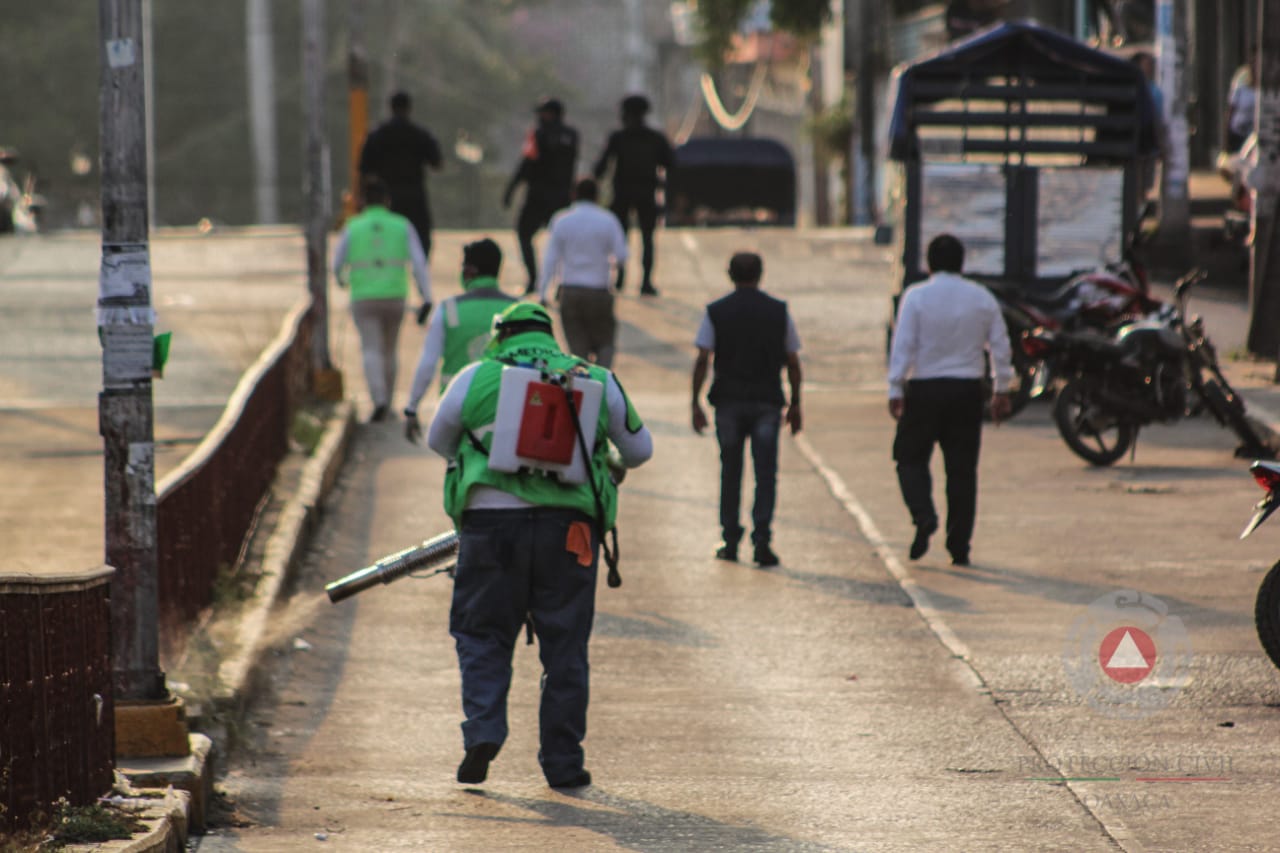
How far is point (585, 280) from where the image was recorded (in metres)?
16.8

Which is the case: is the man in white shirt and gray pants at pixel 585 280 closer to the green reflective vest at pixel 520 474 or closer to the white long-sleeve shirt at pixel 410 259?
the white long-sleeve shirt at pixel 410 259

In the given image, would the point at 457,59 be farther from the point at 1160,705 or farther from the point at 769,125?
the point at 1160,705

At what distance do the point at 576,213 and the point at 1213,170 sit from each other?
17.6m

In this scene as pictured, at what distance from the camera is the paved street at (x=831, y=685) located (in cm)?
736

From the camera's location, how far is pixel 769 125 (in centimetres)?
6656

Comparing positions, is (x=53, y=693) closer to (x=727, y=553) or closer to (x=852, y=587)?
(x=852, y=587)

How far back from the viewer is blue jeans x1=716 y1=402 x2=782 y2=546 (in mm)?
12336

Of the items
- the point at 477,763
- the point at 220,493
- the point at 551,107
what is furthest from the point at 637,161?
the point at 477,763

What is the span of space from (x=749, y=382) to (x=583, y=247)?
4.78 m

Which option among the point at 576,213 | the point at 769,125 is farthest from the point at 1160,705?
the point at 769,125

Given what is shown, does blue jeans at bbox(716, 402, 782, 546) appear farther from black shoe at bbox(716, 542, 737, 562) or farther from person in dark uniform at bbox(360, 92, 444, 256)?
person in dark uniform at bbox(360, 92, 444, 256)

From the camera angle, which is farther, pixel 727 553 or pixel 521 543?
pixel 727 553

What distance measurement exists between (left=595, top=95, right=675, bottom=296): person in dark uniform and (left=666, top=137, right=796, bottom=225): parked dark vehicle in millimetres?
18121
